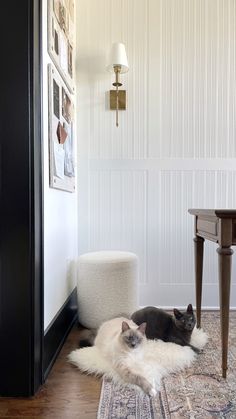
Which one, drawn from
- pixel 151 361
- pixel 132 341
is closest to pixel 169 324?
pixel 151 361

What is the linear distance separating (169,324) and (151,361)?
0.28m

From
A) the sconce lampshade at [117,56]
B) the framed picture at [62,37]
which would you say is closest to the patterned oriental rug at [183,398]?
the framed picture at [62,37]

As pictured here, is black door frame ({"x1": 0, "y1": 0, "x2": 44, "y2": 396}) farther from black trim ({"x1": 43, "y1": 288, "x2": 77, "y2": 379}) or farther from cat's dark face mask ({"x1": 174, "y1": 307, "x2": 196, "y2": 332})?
cat's dark face mask ({"x1": 174, "y1": 307, "x2": 196, "y2": 332})

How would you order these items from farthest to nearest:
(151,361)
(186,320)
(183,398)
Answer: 1. (186,320)
2. (151,361)
3. (183,398)

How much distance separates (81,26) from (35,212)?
1734mm

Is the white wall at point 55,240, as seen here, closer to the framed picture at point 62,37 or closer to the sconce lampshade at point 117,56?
the framed picture at point 62,37

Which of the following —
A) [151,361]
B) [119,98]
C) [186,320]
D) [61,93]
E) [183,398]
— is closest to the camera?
[183,398]

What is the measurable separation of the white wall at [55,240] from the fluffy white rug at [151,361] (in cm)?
25

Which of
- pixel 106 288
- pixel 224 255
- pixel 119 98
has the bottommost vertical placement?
pixel 106 288

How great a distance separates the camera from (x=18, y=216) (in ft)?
4.16

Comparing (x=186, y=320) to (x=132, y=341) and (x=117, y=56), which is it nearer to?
(x=132, y=341)

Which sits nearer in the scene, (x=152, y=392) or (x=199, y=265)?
(x=152, y=392)

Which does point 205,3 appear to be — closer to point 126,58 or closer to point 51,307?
point 126,58

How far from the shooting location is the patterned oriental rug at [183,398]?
3.80 feet
